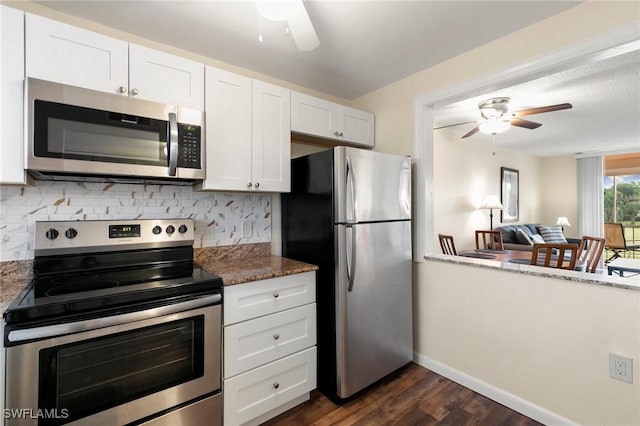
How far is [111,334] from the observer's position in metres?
1.25

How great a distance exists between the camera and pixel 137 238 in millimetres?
1746

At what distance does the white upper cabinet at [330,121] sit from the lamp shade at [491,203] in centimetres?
293

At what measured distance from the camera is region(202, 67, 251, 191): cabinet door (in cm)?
181

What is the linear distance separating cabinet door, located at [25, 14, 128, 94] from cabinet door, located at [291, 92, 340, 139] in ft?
3.52

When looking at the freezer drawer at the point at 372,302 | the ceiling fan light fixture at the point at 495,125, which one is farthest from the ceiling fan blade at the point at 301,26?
the ceiling fan light fixture at the point at 495,125

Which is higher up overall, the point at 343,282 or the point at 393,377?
the point at 343,282

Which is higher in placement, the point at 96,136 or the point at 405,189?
the point at 96,136

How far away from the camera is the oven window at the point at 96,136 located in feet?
4.42

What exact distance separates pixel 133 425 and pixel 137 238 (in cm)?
95

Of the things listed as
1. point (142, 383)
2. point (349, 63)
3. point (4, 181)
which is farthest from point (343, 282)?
point (4, 181)

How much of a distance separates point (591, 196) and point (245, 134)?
7584 mm

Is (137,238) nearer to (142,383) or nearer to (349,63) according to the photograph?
(142,383)

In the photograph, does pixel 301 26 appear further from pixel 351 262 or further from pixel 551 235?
pixel 551 235

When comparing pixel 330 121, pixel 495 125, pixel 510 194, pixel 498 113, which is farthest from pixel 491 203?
pixel 330 121
